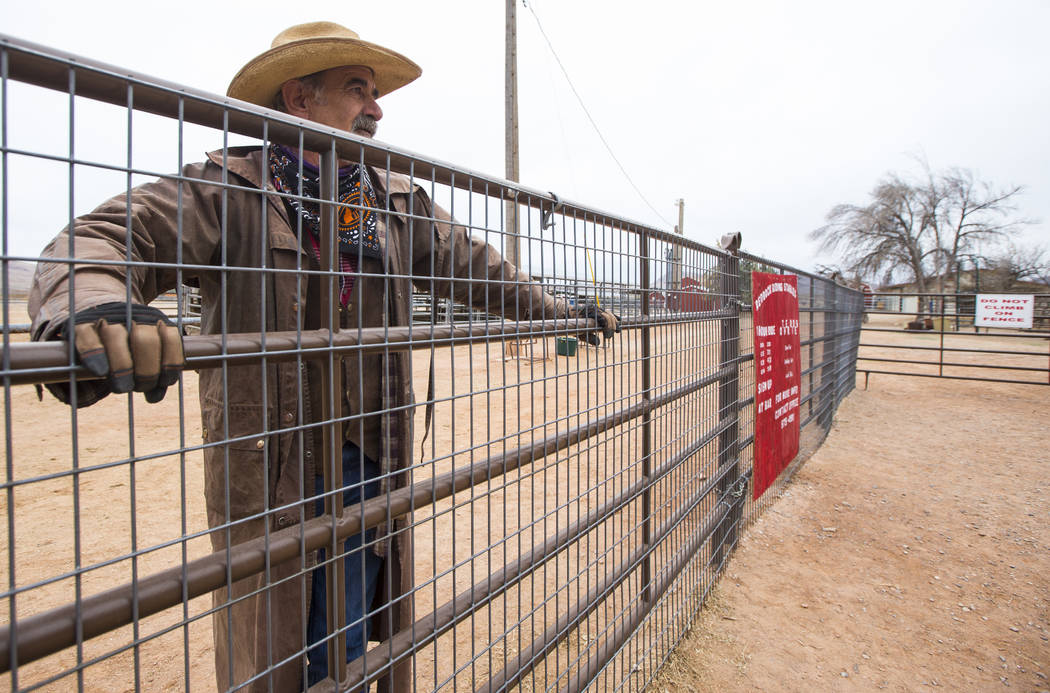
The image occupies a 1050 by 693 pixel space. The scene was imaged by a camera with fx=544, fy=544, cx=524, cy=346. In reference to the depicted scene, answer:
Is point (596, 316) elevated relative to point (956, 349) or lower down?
elevated

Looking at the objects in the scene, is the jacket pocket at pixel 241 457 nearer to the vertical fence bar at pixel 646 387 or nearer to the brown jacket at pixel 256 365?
the brown jacket at pixel 256 365

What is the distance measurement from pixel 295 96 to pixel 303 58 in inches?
6.1

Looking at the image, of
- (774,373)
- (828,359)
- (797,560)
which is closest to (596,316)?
(774,373)

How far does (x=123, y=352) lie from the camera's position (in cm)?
72

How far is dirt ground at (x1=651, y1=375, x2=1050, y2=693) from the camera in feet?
8.08

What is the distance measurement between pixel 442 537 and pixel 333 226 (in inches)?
118

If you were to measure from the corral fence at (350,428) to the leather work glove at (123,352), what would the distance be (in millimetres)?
30

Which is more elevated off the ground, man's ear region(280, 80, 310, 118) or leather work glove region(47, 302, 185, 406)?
→ man's ear region(280, 80, 310, 118)

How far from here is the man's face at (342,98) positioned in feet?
5.48

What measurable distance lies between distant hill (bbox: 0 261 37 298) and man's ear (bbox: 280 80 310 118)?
1100 millimetres

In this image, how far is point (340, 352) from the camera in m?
1.04

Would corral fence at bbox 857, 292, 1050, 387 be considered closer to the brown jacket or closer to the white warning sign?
the white warning sign

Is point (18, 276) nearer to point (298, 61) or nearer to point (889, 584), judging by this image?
point (298, 61)

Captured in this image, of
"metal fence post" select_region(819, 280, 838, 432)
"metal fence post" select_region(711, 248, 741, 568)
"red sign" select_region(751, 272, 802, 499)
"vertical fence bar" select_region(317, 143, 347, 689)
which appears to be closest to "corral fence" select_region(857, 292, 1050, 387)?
"metal fence post" select_region(819, 280, 838, 432)
